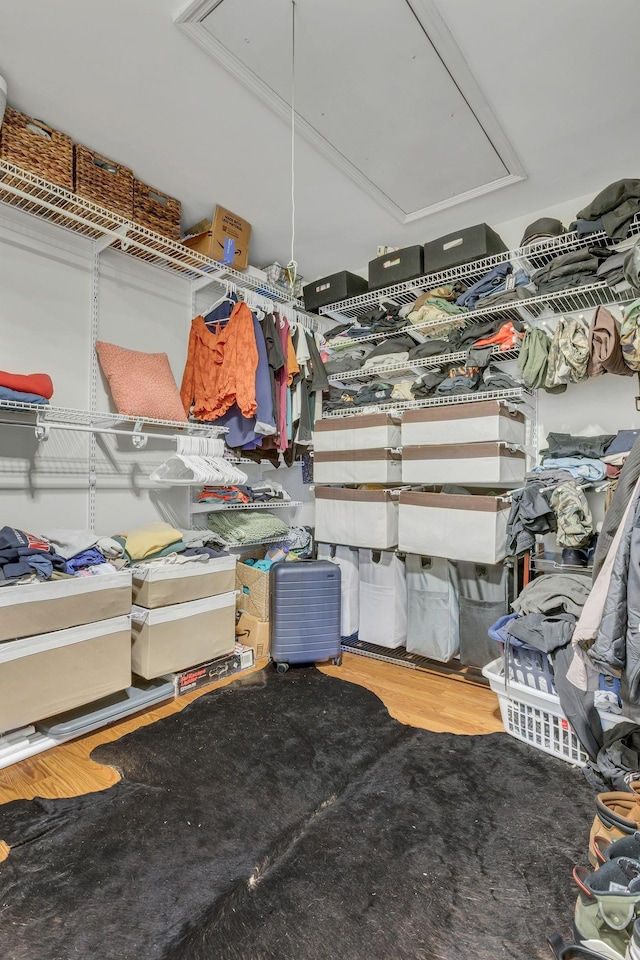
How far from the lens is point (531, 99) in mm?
2203

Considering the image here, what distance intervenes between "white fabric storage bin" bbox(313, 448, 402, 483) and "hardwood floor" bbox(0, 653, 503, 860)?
1.15 m

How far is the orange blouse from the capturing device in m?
2.96

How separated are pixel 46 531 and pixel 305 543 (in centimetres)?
171

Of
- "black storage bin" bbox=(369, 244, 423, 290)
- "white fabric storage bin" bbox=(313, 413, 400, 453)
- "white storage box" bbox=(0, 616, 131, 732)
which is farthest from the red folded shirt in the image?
"black storage bin" bbox=(369, 244, 423, 290)

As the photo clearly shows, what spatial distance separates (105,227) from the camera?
257cm

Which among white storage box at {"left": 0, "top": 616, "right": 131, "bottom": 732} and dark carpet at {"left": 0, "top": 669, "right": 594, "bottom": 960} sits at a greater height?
white storage box at {"left": 0, "top": 616, "right": 131, "bottom": 732}

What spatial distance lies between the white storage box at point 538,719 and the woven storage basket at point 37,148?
3043mm

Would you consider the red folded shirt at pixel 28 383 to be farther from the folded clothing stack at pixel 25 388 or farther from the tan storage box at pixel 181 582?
the tan storage box at pixel 181 582

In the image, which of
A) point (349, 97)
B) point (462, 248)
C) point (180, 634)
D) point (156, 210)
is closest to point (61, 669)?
point (180, 634)

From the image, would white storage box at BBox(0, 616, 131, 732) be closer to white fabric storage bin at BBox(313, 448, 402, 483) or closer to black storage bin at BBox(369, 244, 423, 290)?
white fabric storage bin at BBox(313, 448, 402, 483)

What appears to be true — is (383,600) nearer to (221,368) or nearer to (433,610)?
(433,610)

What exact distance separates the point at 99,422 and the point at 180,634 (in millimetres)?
1237

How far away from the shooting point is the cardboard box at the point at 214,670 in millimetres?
2576

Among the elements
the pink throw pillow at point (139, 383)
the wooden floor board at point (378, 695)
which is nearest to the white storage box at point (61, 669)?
the wooden floor board at point (378, 695)
